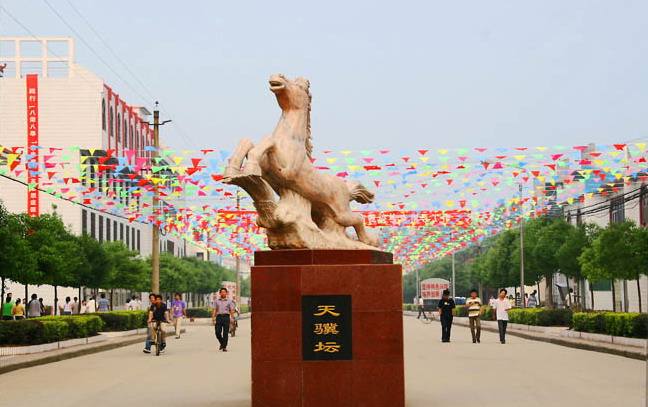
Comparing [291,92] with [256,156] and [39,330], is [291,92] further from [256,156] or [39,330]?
[39,330]

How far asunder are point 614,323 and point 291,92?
16868 millimetres

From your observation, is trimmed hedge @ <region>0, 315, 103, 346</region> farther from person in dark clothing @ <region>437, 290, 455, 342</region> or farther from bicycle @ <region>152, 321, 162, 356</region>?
person in dark clothing @ <region>437, 290, 455, 342</region>

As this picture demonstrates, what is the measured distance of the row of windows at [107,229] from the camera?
64.4 meters

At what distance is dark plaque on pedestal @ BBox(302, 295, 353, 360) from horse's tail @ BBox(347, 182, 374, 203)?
2306 millimetres

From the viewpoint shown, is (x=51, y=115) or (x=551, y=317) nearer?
(x=551, y=317)

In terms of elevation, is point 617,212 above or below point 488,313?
Result: above

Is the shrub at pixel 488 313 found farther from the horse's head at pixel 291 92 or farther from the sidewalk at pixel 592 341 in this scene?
the horse's head at pixel 291 92

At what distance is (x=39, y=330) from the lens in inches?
1024

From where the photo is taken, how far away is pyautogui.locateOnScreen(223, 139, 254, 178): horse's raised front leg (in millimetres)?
12141

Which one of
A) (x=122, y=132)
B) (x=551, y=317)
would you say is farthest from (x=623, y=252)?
(x=122, y=132)

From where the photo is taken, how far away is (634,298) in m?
→ 52.2

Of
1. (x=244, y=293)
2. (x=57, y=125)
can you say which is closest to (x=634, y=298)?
(x=57, y=125)

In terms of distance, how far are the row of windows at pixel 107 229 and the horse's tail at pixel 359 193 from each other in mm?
45287

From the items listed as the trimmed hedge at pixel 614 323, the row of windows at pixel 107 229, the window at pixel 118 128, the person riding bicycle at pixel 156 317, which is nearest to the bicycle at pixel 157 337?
the person riding bicycle at pixel 156 317
